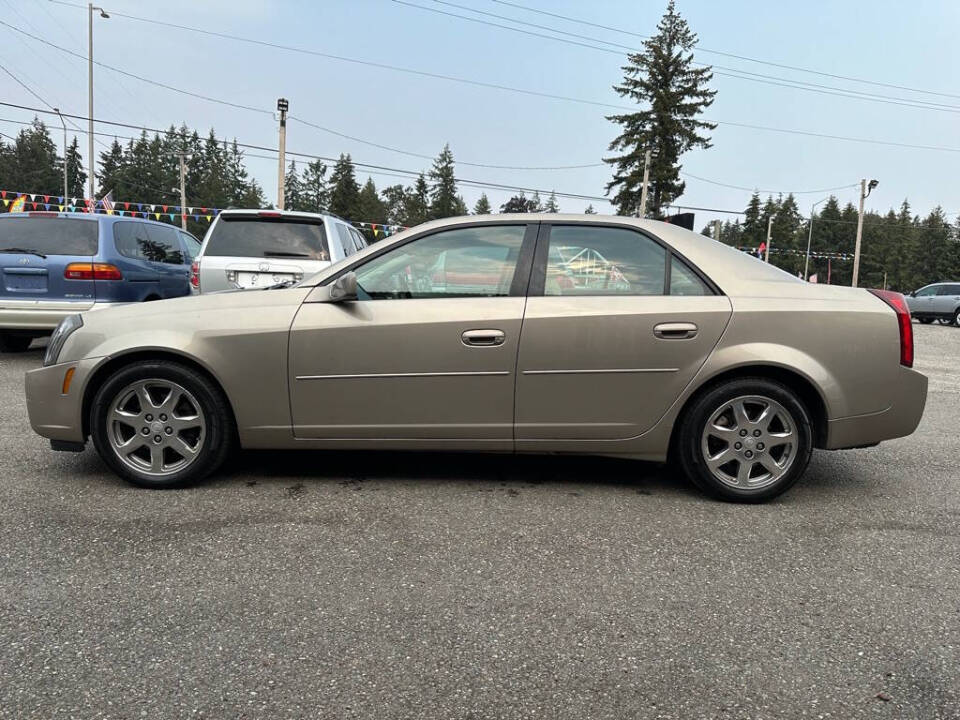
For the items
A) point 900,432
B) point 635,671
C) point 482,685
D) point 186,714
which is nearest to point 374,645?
point 482,685

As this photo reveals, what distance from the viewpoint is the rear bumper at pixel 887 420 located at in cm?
376

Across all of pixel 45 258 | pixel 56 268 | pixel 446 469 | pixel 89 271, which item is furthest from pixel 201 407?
pixel 45 258

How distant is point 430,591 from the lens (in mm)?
2705

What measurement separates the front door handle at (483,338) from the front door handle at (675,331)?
0.82m

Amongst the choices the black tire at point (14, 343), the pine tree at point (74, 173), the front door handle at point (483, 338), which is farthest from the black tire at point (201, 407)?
the pine tree at point (74, 173)

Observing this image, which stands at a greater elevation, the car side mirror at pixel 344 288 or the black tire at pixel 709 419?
the car side mirror at pixel 344 288

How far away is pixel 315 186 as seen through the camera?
111 metres

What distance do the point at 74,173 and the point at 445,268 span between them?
134 meters

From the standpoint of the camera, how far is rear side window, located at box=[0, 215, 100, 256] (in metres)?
7.95

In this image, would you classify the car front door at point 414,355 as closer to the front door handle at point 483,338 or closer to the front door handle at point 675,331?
the front door handle at point 483,338

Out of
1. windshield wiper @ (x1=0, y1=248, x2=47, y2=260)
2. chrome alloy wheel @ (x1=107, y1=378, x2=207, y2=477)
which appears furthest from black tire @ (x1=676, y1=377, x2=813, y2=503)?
windshield wiper @ (x1=0, y1=248, x2=47, y2=260)

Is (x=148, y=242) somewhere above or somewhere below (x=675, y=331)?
above

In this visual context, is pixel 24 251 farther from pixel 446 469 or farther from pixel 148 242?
pixel 446 469

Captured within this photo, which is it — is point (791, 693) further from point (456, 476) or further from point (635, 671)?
point (456, 476)
